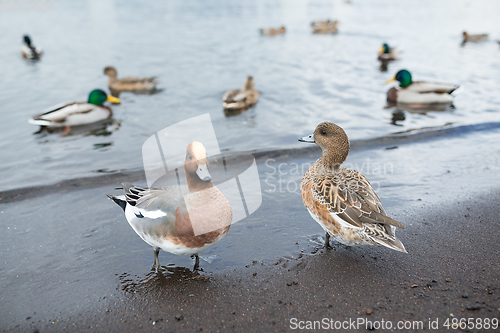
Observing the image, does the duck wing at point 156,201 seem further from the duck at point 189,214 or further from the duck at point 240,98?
the duck at point 240,98

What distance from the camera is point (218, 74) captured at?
11953mm

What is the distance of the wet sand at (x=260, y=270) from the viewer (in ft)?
9.89

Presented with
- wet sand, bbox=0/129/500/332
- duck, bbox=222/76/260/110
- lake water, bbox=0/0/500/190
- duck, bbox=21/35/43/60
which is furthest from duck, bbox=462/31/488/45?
duck, bbox=21/35/43/60

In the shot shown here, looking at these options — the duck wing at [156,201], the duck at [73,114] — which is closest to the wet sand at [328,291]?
the duck wing at [156,201]

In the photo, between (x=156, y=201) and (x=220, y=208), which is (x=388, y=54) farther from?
(x=156, y=201)

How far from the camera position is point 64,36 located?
17609 mm

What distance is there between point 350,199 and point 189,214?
1.58 m

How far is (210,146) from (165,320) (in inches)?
171

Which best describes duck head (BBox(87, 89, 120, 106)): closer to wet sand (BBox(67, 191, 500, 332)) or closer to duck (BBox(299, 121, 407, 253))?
wet sand (BBox(67, 191, 500, 332))

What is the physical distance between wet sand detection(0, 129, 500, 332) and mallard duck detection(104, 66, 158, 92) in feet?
20.2

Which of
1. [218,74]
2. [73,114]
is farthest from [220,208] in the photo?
[218,74]

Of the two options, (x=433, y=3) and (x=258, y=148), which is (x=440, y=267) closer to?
(x=258, y=148)

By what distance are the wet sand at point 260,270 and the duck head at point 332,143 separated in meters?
0.87

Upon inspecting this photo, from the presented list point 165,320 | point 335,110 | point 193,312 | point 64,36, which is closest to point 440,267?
point 193,312
